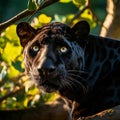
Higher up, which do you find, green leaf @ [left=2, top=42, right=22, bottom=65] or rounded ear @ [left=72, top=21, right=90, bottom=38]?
rounded ear @ [left=72, top=21, right=90, bottom=38]

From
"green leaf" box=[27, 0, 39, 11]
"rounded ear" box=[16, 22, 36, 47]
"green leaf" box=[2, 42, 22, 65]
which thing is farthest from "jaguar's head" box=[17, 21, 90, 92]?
"green leaf" box=[2, 42, 22, 65]

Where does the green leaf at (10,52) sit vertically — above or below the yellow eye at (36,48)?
below

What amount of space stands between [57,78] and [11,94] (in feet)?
4.58

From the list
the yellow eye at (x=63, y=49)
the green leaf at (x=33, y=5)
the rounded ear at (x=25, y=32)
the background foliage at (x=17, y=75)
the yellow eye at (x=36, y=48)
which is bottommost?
the background foliage at (x=17, y=75)

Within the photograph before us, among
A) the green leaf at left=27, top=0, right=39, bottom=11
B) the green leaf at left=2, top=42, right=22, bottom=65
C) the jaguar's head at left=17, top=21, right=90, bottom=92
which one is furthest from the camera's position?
the green leaf at left=2, top=42, right=22, bottom=65

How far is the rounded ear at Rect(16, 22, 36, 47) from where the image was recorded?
3.19 metres

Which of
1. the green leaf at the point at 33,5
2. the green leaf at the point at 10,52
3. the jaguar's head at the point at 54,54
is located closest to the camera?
the jaguar's head at the point at 54,54

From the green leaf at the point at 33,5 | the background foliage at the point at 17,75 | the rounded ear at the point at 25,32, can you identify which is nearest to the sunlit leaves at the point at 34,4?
the green leaf at the point at 33,5

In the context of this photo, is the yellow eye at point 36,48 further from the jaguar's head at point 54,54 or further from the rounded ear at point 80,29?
the rounded ear at point 80,29

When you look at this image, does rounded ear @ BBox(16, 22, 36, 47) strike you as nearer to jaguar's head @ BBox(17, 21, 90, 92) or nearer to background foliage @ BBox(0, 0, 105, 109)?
jaguar's head @ BBox(17, 21, 90, 92)

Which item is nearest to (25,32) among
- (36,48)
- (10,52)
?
(36,48)

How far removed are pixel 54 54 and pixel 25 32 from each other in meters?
0.27

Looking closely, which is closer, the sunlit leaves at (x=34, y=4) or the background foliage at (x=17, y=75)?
the sunlit leaves at (x=34, y=4)

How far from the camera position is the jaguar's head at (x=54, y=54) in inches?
117
